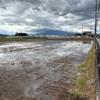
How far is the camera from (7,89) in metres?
10.5

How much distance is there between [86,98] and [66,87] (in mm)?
2067

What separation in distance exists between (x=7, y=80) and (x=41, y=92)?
3.03 metres

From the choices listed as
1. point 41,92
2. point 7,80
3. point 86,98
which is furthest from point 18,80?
point 86,98

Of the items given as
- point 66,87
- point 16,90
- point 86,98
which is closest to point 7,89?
point 16,90

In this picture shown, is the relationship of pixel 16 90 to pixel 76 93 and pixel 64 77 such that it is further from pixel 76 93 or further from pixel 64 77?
pixel 64 77

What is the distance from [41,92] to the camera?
10133 millimetres

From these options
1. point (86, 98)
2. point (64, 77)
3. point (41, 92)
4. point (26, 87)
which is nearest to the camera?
point (86, 98)

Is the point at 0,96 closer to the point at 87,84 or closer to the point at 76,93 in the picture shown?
the point at 76,93

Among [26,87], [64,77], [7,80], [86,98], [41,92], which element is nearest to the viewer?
[86,98]

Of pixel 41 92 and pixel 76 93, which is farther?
pixel 41 92

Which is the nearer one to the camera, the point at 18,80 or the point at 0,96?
the point at 0,96

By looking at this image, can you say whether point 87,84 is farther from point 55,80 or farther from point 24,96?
point 24,96

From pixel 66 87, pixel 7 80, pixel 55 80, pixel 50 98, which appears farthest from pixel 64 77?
pixel 50 98

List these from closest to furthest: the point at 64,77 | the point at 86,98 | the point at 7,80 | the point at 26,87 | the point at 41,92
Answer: the point at 86,98 < the point at 41,92 < the point at 26,87 < the point at 7,80 < the point at 64,77
